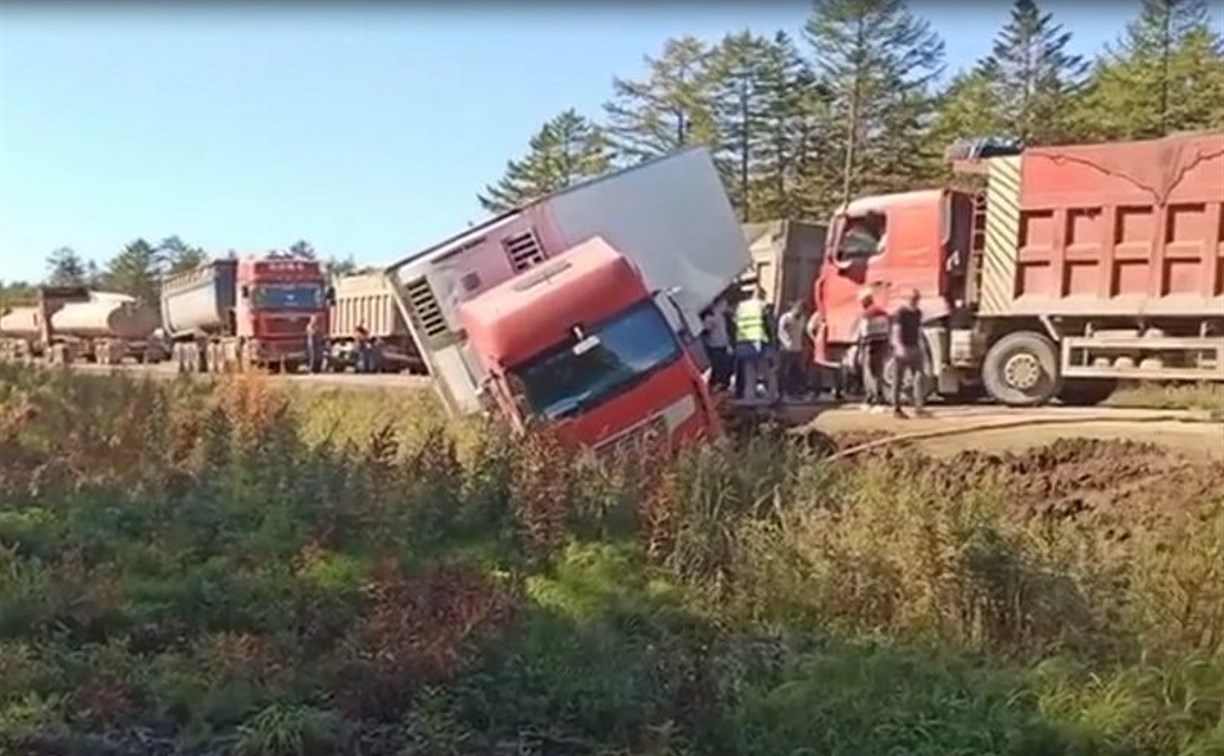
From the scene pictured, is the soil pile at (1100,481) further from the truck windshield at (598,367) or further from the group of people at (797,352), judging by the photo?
the group of people at (797,352)

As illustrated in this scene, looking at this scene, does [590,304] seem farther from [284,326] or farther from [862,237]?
[284,326]

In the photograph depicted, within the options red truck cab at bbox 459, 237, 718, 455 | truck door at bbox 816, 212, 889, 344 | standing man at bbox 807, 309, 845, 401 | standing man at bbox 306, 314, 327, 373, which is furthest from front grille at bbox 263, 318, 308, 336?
red truck cab at bbox 459, 237, 718, 455

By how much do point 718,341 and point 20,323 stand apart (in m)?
35.7

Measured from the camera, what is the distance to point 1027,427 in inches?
455

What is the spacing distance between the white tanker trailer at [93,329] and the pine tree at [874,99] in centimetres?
2219

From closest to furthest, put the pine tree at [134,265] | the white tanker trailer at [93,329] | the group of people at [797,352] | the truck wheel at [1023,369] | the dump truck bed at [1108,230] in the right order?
the dump truck bed at [1108,230], the group of people at [797,352], the truck wheel at [1023,369], the white tanker trailer at [93,329], the pine tree at [134,265]

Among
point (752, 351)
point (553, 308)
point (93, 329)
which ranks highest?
point (553, 308)

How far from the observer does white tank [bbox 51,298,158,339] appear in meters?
36.2

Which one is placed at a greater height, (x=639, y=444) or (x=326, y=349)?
(x=639, y=444)

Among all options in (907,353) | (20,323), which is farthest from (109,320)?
(907,353)

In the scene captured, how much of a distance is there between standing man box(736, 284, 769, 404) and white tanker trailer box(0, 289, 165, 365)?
2426cm

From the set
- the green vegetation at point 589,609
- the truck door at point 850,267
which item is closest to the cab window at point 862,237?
the truck door at point 850,267

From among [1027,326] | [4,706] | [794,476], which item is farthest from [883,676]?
[1027,326]

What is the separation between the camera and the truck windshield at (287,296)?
28.7m
